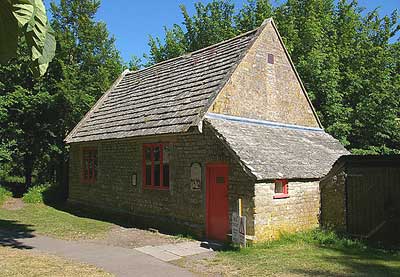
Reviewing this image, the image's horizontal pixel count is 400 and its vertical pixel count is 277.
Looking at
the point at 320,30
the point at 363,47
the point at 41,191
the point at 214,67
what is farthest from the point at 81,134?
the point at 363,47

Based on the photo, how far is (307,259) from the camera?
968cm

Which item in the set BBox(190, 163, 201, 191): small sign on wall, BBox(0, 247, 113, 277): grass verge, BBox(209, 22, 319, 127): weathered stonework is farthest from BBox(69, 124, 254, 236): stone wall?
BBox(0, 247, 113, 277): grass verge

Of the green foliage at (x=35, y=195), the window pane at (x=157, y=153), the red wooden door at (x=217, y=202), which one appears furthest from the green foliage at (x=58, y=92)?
the red wooden door at (x=217, y=202)

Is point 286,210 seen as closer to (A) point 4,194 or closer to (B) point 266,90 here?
(B) point 266,90

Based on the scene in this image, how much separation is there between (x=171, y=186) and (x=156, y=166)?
128 centimetres

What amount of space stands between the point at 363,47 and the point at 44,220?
946 inches

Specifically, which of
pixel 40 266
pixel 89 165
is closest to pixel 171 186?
pixel 40 266

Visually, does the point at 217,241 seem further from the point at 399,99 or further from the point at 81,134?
the point at 399,99

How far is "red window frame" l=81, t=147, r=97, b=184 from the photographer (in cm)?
1961

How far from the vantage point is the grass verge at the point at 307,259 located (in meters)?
8.69

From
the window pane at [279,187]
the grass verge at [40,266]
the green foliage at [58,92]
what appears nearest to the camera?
the grass verge at [40,266]

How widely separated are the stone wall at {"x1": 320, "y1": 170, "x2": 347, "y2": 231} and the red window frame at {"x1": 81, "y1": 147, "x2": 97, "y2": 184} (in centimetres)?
1118

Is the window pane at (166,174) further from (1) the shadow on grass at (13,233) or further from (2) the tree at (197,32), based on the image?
(2) the tree at (197,32)

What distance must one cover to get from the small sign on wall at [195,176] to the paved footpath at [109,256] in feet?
10.2
